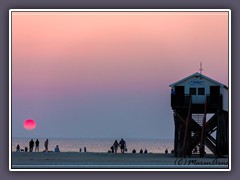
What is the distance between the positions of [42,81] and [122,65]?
6.35 ft

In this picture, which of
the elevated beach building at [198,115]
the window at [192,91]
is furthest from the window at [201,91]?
the window at [192,91]

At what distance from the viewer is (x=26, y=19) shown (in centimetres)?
1772

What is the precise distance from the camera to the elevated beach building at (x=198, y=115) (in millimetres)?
21087

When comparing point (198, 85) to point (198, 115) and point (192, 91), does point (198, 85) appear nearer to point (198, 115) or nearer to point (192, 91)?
point (192, 91)

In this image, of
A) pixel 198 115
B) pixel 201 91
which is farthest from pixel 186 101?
pixel 198 115

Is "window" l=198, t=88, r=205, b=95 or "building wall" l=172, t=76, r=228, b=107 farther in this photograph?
"window" l=198, t=88, r=205, b=95

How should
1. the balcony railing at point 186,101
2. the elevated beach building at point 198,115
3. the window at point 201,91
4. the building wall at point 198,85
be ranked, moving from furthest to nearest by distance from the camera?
the window at point 201,91
the balcony railing at point 186,101
the elevated beach building at point 198,115
the building wall at point 198,85

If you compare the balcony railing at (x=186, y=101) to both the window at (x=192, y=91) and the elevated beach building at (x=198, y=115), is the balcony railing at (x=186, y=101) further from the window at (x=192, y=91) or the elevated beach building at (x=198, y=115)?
the window at (x=192, y=91)

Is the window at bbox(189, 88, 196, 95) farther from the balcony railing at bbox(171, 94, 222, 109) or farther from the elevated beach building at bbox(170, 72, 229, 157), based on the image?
the balcony railing at bbox(171, 94, 222, 109)

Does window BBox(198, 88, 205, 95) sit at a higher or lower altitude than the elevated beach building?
higher

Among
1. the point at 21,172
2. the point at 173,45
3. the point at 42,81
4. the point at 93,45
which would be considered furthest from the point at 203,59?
the point at 21,172

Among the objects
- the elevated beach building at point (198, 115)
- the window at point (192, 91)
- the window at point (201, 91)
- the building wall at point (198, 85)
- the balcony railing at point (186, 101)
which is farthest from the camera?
the window at point (192, 91)

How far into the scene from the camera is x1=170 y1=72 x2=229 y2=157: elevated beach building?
21087 millimetres

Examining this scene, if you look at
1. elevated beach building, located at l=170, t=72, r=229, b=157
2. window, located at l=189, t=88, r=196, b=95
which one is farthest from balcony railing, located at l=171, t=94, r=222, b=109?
window, located at l=189, t=88, r=196, b=95
